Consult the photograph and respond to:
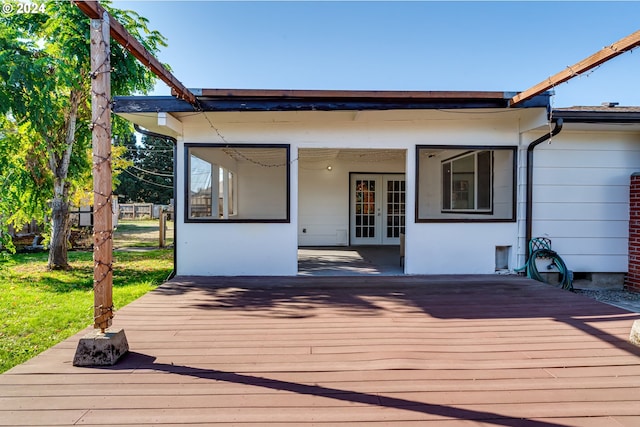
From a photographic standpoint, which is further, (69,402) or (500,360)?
(500,360)

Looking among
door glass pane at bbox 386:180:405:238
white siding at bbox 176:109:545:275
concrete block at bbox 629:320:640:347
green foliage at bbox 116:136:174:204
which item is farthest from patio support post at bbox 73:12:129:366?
green foliage at bbox 116:136:174:204

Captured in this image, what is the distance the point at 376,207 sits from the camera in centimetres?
969

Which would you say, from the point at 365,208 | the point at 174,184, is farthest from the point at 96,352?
the point at 365,208

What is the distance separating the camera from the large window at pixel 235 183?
538 cm

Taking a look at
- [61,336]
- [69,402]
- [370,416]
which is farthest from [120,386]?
[61,336]

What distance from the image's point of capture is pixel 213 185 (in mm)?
6914

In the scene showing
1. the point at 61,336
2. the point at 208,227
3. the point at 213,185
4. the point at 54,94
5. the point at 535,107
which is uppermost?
the point at 54,94

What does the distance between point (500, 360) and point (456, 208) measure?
5536 mm

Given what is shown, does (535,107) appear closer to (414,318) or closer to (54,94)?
(414,318)

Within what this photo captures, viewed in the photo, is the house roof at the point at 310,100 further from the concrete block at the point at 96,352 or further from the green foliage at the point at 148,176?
the green foliage at the point at 148,176

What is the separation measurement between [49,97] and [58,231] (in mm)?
2320

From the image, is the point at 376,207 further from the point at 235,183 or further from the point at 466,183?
the point at 235,183

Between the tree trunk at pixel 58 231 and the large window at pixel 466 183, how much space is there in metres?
6.06

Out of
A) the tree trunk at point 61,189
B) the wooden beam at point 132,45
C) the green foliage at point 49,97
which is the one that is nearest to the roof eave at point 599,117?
the wooden beam at point 132,45
